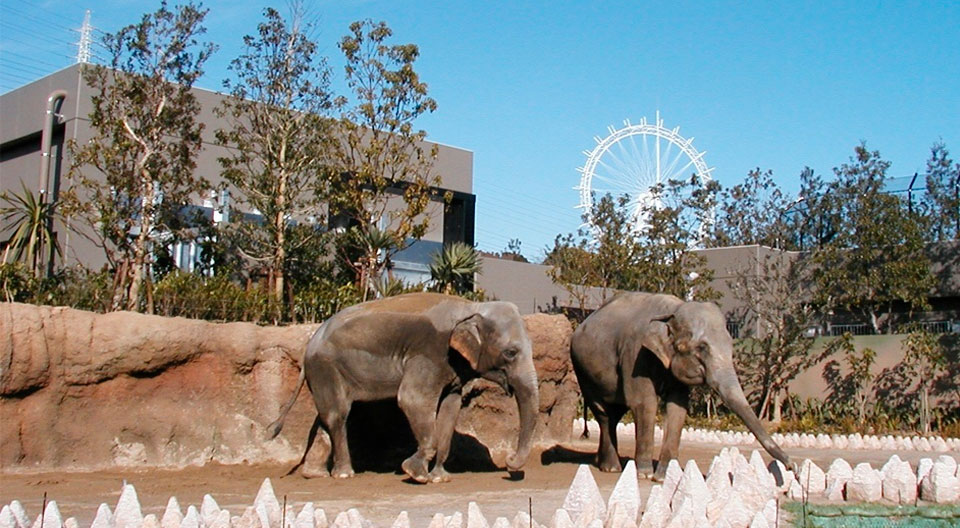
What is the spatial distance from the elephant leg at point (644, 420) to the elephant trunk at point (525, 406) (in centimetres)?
141

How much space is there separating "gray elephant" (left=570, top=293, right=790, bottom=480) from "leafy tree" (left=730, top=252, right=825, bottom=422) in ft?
32.8

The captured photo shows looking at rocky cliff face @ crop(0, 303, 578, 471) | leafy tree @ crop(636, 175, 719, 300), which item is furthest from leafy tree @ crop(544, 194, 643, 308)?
rocky cliff face @ crop(0, 303, 578, 471)

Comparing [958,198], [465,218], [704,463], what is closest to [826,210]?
[958,198]

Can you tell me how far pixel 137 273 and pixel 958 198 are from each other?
2493 centimetres

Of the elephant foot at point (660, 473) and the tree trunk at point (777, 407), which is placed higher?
the tree trunk at point (777, 407)

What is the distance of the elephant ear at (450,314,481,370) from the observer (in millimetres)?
10703

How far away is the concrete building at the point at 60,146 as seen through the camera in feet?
69.8

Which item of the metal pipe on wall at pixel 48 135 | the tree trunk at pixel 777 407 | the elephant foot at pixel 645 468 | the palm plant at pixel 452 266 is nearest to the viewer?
the elephant foot at pixel 645 468

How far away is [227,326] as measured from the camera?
12.1 metres

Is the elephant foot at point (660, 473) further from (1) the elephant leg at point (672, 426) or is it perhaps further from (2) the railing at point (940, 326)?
(2) the railing at point (940, 326)

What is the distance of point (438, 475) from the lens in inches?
422

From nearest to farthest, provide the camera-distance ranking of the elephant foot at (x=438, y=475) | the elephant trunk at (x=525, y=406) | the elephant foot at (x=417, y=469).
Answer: the elephant trunk at (x=525, y=406)
the elephant foot at (x=417, y=469)
the elephant foot at (x=438, y=475)

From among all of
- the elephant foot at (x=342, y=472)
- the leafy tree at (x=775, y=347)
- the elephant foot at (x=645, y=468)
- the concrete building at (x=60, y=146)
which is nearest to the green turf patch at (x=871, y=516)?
the elephant foot at (x=645, y=468)

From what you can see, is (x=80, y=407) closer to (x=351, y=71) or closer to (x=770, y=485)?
(x=770, y=485)
